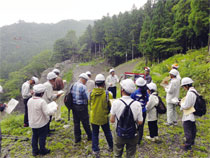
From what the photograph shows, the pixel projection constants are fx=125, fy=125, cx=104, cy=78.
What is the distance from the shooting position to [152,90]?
148 inches

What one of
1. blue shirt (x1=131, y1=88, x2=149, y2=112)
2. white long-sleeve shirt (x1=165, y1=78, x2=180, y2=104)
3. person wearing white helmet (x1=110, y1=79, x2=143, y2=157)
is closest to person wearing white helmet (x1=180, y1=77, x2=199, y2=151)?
blue shirt (x1=131, y1=88, x2=149, y2=112)

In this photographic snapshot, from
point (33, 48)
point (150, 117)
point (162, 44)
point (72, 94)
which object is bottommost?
point (150, 117)

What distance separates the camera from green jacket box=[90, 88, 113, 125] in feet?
10.2

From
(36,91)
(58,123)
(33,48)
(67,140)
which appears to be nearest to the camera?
(36,91)

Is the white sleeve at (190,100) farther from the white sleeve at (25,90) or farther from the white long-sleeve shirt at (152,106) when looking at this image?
the white sleeve at (25,90)

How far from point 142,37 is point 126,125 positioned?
24805mm

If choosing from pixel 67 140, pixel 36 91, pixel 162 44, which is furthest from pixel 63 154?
pixel 162 44

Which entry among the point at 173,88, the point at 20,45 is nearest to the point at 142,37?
the point at 173,88

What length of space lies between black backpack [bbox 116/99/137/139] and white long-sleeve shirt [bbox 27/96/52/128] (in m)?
1.80

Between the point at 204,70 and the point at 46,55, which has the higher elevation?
the point at 46,55

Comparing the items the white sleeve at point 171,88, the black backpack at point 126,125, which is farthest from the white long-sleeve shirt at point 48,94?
the white sleeve at point 171,88

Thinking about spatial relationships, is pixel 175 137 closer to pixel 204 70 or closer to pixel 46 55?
pixel 204 70

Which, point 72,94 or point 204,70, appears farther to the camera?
point 204,70

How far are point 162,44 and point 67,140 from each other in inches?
794
